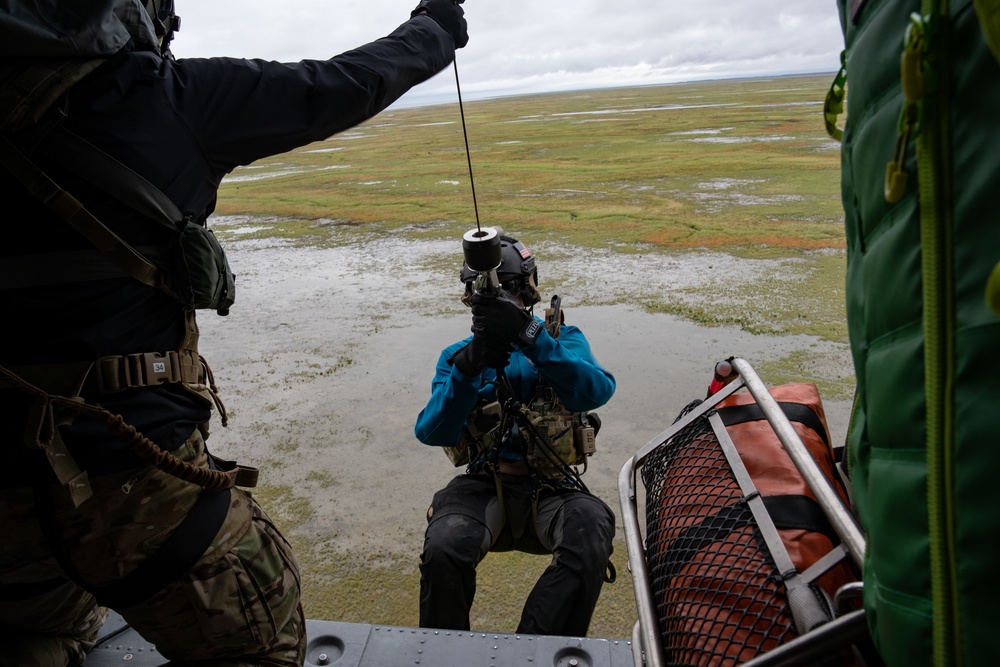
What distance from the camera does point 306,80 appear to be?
173cm

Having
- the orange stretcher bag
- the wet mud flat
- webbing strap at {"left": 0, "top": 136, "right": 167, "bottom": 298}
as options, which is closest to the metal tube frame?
the orange stretcher bag

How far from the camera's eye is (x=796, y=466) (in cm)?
139

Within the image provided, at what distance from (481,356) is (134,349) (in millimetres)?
1516

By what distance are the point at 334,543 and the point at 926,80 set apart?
4.12m

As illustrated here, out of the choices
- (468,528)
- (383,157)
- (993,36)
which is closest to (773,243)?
(468,528)

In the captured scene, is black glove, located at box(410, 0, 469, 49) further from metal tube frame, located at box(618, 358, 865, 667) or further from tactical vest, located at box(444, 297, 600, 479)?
tactical vest, located at box(444, 297, 600, 479)

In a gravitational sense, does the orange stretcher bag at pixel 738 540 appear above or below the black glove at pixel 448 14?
below

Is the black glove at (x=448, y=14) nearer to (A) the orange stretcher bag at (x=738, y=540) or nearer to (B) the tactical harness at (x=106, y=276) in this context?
(B) the tactical harness at (x=106, y=276)

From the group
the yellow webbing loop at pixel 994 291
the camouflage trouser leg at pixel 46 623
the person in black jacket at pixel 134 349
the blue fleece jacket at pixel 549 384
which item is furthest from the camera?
the blue fleece jacket at pixel 549 384

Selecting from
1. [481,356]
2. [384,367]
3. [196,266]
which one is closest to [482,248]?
[481,356]

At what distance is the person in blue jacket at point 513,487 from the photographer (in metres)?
2.76

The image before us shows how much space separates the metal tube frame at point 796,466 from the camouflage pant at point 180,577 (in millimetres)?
936

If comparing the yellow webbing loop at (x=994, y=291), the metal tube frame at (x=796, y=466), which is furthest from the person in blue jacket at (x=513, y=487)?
the yellow webbing loop at (x=994, y=291)

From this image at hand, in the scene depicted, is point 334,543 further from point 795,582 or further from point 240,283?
point 240,283
